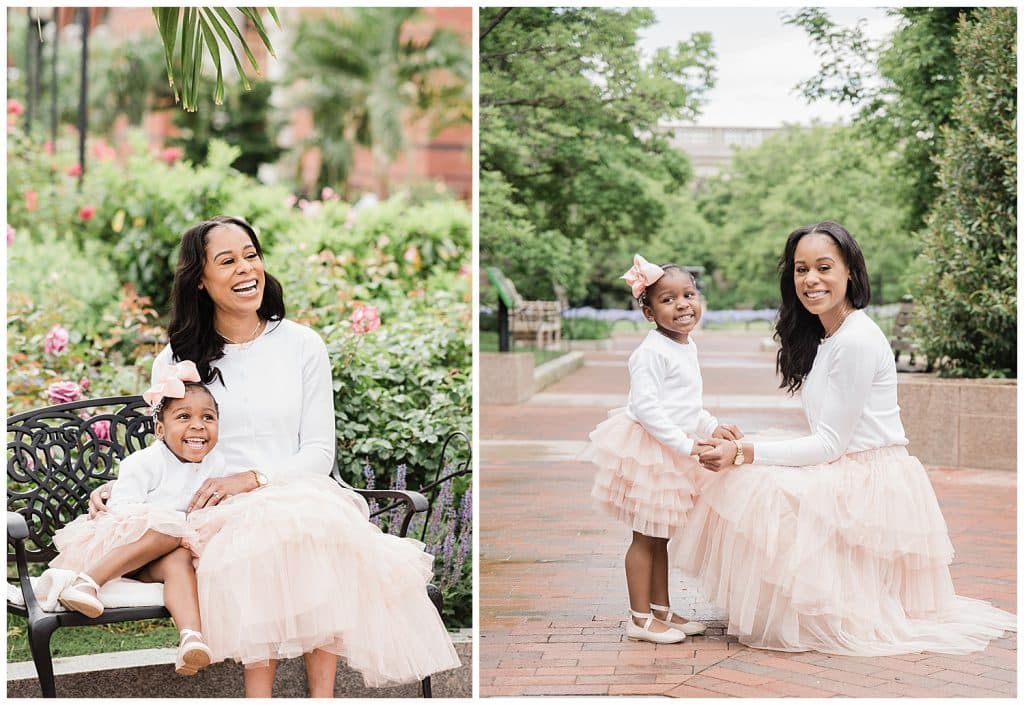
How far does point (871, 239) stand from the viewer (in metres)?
33.5

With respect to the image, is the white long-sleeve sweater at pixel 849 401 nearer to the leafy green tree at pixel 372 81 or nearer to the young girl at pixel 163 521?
the young girl at pixel 163 521

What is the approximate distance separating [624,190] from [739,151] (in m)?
26.9

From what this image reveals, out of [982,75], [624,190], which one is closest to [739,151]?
[624,190]

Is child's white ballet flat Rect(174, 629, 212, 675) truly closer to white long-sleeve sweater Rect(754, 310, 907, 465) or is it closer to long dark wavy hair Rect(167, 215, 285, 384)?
long dark wavy hair Rect(167, 215, 285, 384)

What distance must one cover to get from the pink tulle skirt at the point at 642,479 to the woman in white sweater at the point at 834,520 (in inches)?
4.2

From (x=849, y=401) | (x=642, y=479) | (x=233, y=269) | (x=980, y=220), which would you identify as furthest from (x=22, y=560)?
(x=980, y=220)

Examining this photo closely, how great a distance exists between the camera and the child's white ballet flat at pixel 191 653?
3357 mm

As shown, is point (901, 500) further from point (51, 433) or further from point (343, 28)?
point (343, 28)

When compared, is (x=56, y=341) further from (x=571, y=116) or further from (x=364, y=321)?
(x=571, y=116)

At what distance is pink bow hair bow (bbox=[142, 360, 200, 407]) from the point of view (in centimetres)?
379

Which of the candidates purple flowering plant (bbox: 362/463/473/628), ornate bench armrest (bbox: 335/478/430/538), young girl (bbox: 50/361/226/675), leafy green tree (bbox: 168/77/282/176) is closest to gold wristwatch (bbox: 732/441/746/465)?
ornate bench armrest (bbox: 335/478/430/538)

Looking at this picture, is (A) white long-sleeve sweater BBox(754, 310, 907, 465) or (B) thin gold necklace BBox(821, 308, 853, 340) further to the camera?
(B) thin gold necklace BBox(821, 308, 853, 340)

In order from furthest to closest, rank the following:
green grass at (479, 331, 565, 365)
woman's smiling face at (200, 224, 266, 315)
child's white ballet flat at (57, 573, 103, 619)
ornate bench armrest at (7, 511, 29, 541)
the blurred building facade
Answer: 1. green grass at (479, 331, 565, 365)
2. the blurred building facade
3. woman's smiling face at (200, 224, 266, 315)
4. ornate bench armrest at (7, 511, 29, 541)
5. child's white ballet flat at (57, 573, 103, 619)

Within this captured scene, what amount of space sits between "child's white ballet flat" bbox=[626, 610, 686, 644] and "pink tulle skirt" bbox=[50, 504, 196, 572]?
169cm
